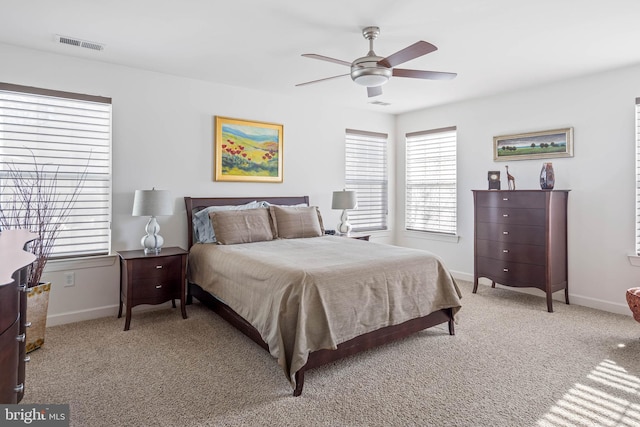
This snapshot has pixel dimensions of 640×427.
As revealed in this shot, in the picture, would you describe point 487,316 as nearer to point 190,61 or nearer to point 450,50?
point 450,50

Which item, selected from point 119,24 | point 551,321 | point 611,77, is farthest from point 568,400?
point 119,24

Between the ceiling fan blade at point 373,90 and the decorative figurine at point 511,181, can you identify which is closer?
the ceiling fan blade at point 373,90

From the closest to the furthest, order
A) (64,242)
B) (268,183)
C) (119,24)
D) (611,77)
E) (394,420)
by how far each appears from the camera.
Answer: (394,420) → (119,24) → (64,242) → (611,77) → (268,183)

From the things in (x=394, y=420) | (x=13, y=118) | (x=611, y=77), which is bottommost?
(x=394, y=420)

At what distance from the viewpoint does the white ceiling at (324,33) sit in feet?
8.61

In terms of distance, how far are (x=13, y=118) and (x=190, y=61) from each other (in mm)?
1656

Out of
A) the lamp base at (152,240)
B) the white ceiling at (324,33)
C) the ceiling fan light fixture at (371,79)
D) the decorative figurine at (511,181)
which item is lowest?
the lamp base at (152,240)

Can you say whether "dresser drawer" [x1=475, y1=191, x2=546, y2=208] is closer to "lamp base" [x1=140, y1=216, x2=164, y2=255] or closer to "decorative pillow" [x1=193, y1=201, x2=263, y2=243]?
"decorative pillow" [x1=193, y1=201, x2=263, y2=243]

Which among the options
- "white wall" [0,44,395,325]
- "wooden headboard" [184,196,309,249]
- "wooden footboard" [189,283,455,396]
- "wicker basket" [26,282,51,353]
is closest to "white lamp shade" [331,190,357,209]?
"white wall" [0,44,395,325]

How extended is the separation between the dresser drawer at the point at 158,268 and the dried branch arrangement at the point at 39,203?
74 centimetres

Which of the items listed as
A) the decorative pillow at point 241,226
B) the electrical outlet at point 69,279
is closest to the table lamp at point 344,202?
the decorative pillow at point 241,226

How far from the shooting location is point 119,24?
2.89 meters

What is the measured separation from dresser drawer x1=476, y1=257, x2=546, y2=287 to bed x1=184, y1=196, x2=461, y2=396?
141 cm

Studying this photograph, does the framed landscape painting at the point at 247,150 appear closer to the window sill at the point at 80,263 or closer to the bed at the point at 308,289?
the bed at the point at 308,289
